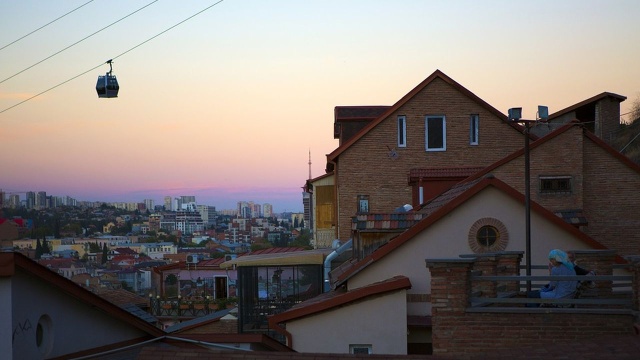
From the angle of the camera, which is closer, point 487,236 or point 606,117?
point 487,236

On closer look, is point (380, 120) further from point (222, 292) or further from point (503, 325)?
point (503, 325)

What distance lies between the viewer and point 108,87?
21.7 metres

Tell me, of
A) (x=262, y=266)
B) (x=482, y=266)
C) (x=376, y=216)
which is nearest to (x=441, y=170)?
(x=262, y=266)

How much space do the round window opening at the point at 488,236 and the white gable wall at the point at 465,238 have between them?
0.09m

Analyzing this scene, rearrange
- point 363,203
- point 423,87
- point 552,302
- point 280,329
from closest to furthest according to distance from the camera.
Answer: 1. point 552,302
2. point 280,329
3. point 423,87
4. point 363,203

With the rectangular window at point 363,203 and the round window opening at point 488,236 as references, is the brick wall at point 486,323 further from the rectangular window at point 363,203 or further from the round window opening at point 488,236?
the rectangular window at point 363,203

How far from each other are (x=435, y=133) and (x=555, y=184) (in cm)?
901

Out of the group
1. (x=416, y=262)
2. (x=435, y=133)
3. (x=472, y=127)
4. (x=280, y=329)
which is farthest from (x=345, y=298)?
(x=472, y=127)

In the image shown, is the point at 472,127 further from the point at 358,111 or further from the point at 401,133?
the point at 358,111

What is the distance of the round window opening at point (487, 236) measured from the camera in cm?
2119

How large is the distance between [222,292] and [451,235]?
1121 inches

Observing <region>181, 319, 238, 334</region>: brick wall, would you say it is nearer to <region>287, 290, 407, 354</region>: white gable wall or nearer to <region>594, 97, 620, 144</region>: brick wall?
<region>287, 290, 407, 354</region>: white gable wall

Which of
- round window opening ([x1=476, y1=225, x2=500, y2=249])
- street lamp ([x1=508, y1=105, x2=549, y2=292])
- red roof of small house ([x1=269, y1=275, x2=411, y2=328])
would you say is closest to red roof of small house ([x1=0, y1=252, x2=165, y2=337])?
red roof of small house ([x1=269, y1=275, x2=411, y2=328])

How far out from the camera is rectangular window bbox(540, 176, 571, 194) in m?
32.0
